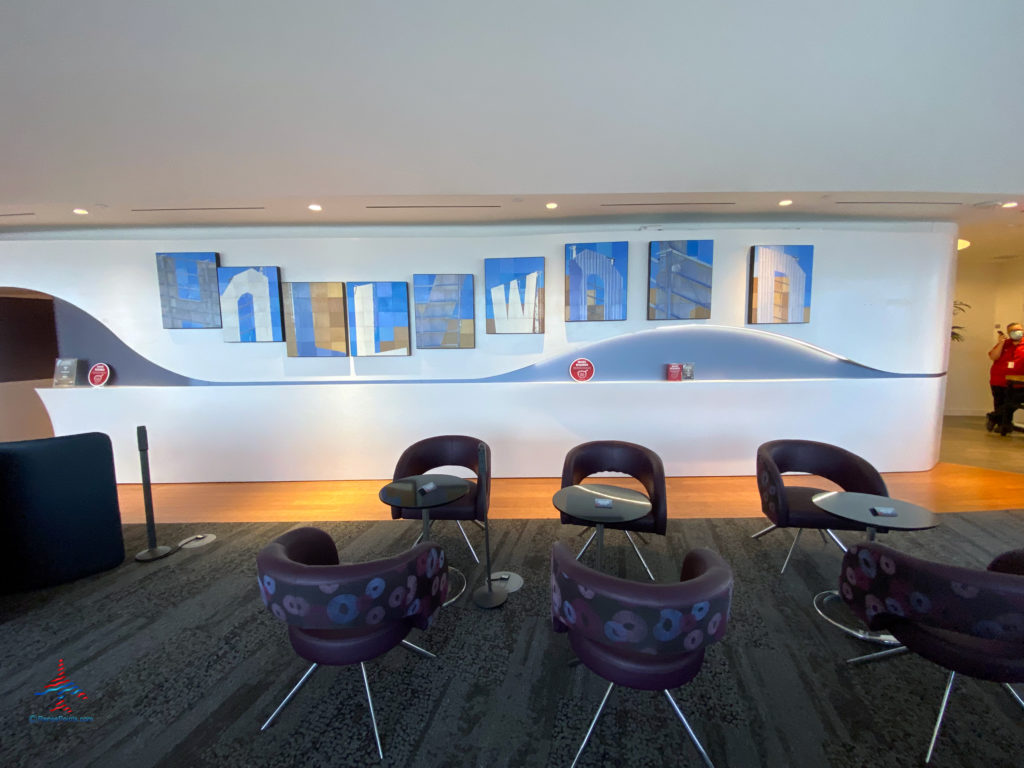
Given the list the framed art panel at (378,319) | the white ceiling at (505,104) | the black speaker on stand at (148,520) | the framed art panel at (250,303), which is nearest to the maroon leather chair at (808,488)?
the white ceiling at (505,104)

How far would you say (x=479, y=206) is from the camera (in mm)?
3957

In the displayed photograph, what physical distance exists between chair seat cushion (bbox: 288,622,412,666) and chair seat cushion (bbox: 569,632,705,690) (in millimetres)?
815

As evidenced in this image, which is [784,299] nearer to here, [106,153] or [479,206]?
[479,206]

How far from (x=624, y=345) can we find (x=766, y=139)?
7.30ft

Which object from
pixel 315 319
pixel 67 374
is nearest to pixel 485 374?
pixel 315 319

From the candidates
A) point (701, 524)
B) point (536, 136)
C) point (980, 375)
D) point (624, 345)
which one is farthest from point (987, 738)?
point (980, 375)

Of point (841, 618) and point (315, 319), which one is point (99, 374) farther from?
point (841, 618)

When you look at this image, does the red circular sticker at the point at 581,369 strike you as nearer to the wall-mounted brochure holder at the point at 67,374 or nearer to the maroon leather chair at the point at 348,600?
the maroon leather chair at the point at 348,600

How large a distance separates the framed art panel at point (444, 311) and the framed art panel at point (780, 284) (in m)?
3.17

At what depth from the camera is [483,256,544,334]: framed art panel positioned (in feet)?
14.9

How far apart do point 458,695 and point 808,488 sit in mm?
2849

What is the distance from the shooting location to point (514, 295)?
4582mm
